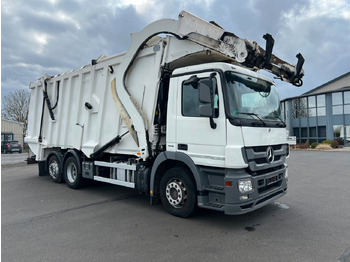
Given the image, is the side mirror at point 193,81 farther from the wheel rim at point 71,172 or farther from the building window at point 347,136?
the building window at point 347,136

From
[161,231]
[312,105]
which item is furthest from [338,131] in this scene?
[161,231]

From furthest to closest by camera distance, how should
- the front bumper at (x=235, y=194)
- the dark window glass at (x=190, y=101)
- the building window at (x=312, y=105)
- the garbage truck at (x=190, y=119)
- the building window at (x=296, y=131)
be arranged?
the building window at (x=296, y=131), the building window at (x=312, y=105), the dark window glass at (x=190, y=101), the garbage truck at (x=190, y=119), the front bumper at (x=235, y=194)

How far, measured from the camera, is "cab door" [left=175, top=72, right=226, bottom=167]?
4.23 metres

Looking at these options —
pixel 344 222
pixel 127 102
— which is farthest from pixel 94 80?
pixel 344 222

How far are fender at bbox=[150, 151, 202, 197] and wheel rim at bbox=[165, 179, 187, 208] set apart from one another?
366 mm

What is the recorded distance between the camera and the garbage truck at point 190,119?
4.20 metres

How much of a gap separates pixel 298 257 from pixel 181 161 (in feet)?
7.64

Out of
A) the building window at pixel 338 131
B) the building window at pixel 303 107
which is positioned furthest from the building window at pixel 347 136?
the building window at pixel 303 107

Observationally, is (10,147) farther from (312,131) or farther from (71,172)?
(312,131)

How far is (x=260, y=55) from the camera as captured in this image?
462 centimetres

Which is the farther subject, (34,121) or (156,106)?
(34,121)

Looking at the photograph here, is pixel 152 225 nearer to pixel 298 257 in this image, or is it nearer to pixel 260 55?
pixel 298 257

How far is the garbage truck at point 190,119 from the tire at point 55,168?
1.72m

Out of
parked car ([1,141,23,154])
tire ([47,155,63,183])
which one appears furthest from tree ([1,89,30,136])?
tire ([47,155,63,183])
